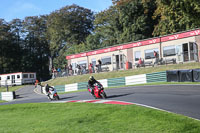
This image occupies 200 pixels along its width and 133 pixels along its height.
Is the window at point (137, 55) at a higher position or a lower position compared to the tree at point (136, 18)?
lower

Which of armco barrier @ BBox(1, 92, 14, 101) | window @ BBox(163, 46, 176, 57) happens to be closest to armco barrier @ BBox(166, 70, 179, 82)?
window @ BBox(163, 46, 176, 57)

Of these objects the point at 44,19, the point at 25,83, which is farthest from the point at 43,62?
the point at 25,83

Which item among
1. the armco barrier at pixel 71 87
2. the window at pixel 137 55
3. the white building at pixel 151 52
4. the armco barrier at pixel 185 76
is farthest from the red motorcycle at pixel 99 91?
the window at pixel 137 55

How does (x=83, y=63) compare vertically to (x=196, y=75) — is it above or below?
above

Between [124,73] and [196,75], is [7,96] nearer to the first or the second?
[124,73]

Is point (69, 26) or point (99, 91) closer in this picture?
point (99, 91)

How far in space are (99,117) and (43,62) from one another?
6759cm

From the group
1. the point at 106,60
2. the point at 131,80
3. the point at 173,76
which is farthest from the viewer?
the point at 106,60

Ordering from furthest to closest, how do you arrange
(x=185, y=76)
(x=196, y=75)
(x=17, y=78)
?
(x=17, y=78)
(x=185, y=76)
(x=196, y=75)

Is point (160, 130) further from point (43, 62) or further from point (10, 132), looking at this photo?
point (43, 62)

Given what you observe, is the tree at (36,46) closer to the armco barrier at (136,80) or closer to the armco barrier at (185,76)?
the armco barrier at (136,80)

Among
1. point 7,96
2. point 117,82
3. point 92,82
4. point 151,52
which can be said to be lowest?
point 7,96

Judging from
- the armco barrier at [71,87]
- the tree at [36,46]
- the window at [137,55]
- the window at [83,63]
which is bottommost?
the armco barrier at [71,87]

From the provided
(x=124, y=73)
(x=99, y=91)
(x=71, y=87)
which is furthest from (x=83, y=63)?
(x=99, y=91)
